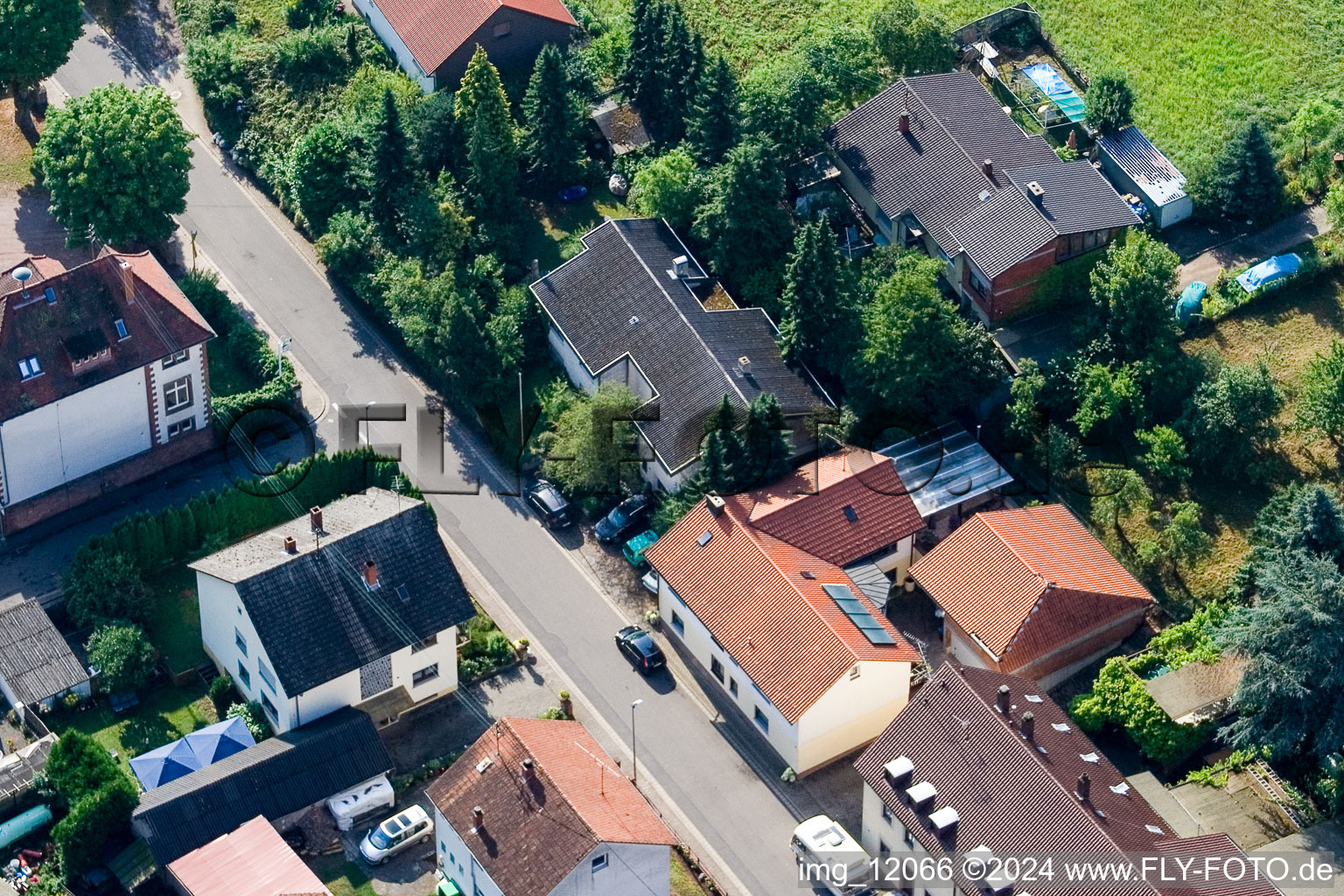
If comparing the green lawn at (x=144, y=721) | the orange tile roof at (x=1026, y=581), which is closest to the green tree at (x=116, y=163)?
the green lawn at (x=144, y=721)

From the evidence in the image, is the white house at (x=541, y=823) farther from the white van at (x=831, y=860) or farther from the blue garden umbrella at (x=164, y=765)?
the blue garden umbrella at (x=164, y=765)

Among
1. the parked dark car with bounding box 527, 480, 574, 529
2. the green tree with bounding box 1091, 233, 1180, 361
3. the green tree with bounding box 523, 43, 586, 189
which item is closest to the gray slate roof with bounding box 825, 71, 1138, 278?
the green tree with bounding box 1091, 233, 1180, 361

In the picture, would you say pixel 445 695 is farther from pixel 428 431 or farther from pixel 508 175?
pixel 508 175

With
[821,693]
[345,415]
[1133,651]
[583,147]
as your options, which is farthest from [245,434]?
[1133,651]

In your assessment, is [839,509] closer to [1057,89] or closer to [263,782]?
[263,782]

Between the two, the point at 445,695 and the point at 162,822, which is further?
the point at 445,695
